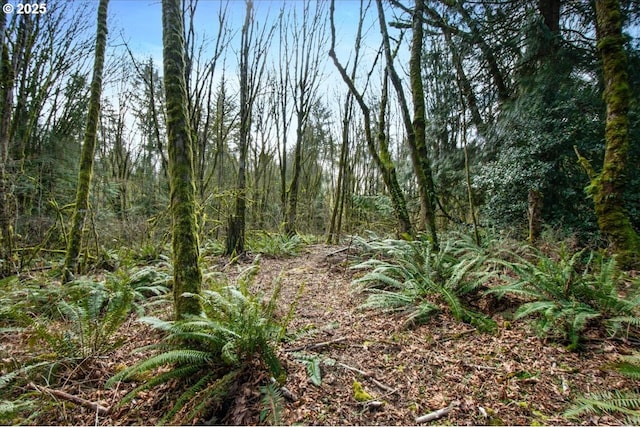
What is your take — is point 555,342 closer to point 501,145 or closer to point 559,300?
point 559,300

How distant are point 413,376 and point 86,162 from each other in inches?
206

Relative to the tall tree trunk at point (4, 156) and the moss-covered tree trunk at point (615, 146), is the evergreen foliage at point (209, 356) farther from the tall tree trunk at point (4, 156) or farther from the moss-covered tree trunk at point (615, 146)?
the moss-covered tree trunk at point (615, 146)

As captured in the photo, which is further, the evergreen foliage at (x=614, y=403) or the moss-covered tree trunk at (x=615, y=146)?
→ the moss-covered tree trunk at (x=615, y=146)

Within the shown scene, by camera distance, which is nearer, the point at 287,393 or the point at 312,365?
the point at 287,393

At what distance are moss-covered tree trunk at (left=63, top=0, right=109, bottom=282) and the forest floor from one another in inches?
63.6

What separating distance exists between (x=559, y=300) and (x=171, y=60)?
4.08 m

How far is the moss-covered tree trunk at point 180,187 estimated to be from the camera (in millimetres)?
2137

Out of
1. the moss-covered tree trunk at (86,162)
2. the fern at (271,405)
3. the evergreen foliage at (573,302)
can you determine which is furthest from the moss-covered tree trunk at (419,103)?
the moss-covered tree trunk at (86,162)

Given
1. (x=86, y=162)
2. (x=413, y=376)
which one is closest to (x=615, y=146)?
(x=413, y=376)

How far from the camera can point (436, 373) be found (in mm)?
2027

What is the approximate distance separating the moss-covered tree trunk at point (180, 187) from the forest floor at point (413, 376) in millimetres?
716

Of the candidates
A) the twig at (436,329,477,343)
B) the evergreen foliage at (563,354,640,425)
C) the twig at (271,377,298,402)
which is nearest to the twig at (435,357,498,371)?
the twig at (436,329,477,343)

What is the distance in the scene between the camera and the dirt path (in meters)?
1.65

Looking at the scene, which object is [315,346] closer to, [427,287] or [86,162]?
[427,287]
